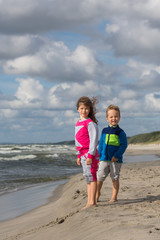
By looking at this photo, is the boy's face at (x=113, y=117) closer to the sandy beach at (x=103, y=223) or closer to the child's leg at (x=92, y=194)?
the child's leg at (x=92, y=194)

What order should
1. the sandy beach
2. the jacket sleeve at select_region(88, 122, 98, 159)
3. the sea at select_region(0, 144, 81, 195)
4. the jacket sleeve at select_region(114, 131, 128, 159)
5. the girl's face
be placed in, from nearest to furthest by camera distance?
1. the sandy beach
2. the jacket sleeve at select_region(88, 122, 98, 159)
3. the girl's face
4. the jacket sleeve at select_region(114, 131, 128, 159)
5. the sea at select_region(0, 144, 81, 195)

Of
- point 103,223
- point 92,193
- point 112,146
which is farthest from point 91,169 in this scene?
point 103,223

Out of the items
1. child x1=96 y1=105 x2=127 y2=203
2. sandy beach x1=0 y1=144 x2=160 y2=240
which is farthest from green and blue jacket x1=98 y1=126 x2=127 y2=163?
sandy beach x1=0 y1=144 x2=160 y2=240

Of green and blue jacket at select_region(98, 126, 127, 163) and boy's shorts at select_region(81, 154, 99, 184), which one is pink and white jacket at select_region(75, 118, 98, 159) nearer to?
boy's shorts at select_region(81, 154, 99, 184)

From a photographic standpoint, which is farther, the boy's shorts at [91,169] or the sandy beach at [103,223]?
the boy's shorts at [91,169]

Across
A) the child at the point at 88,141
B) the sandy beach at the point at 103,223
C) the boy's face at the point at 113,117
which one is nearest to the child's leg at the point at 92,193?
the child at the point at 88,141

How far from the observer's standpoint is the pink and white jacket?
4988 millimetres

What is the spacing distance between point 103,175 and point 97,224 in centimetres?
178

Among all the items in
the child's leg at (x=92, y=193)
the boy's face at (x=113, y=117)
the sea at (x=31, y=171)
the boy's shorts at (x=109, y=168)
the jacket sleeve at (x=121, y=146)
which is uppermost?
the boy's face at (x=113, y=117)

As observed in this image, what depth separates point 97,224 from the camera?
153 inches

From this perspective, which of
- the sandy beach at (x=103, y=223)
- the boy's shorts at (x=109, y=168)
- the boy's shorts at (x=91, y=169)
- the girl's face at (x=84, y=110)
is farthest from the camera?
the boy's shorts at (x=109, y=168)

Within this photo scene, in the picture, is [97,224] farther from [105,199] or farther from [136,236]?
[105,199]

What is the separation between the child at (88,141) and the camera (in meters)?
5.01

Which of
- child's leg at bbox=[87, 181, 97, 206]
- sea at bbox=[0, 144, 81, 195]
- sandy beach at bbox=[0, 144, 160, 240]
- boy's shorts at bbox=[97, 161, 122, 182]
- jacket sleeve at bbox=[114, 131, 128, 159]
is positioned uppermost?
jacket sleeve at bbox=[114, 131, 128, 159]
